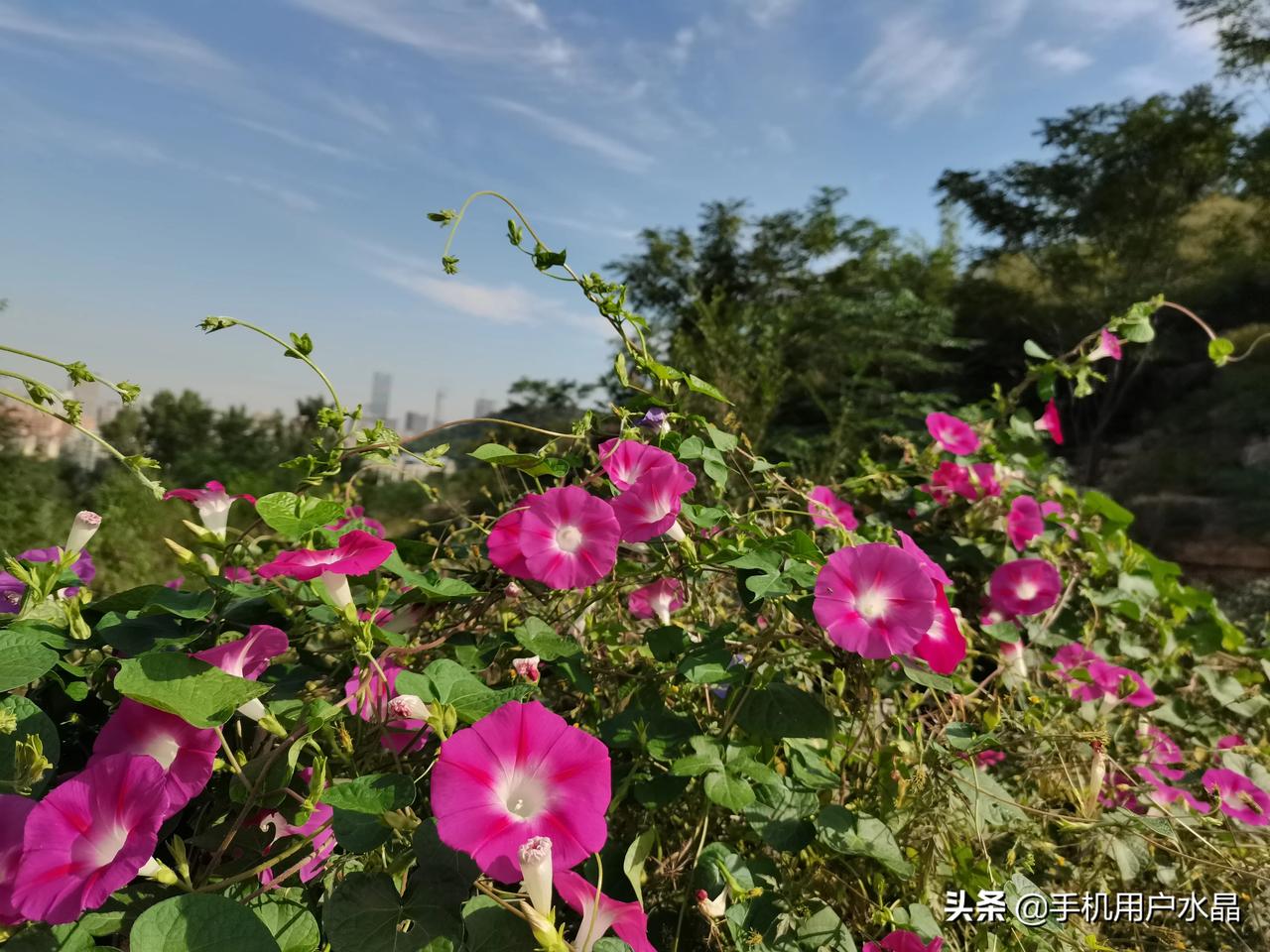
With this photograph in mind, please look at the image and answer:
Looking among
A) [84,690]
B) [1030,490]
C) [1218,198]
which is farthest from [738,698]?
[1218,198]

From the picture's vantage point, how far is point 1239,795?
3.68ft

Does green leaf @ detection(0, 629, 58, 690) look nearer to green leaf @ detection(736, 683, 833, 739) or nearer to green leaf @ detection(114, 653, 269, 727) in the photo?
green leaf @ detection(114, 653, 269, 727)

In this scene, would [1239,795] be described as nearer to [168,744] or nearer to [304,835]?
[304,835]

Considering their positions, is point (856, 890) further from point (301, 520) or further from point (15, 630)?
point (15, 630)

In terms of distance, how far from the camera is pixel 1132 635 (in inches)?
63.4

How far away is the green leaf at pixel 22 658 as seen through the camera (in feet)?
1.93

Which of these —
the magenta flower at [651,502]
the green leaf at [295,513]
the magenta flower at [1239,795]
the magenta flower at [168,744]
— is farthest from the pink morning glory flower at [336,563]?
the magenta flower at [1239,795]

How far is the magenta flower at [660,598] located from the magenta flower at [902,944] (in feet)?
1.29

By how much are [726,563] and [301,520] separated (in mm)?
410

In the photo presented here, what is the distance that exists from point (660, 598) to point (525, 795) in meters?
0.40

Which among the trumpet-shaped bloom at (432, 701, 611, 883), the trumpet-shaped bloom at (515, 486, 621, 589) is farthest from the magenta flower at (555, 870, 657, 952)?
the trumpet-shaped bloom at (515, 486, 621, 589)

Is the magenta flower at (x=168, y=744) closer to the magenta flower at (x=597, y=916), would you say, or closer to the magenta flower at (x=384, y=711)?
the magenta flower at (x=384, y=711)

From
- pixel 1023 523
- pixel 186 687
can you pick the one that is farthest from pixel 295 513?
pixel 1023 523

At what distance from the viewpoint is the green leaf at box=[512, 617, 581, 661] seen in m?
0.78
